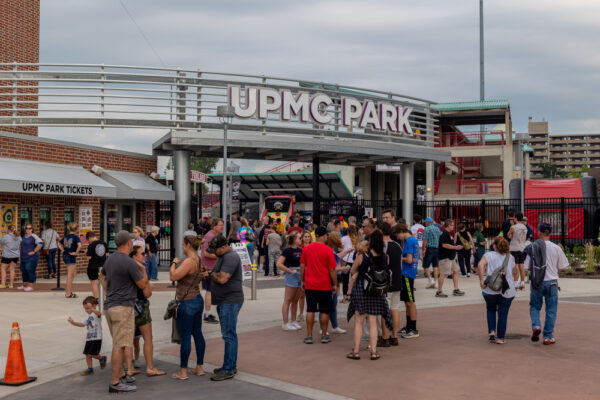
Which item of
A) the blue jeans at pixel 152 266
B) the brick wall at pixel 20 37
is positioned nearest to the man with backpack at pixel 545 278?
the blue jeans at pixel 152 266

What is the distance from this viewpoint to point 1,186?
51.9 ft

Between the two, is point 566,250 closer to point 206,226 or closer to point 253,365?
point 206,226

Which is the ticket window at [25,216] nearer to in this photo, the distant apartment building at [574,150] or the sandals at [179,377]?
the sandals at [179,377]

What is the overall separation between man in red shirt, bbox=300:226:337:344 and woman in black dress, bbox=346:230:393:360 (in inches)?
34.0

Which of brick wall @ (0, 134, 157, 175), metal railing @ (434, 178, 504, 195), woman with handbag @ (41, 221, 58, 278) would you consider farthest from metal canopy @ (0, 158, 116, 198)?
metal railing @ (434, 178, 504, 195)

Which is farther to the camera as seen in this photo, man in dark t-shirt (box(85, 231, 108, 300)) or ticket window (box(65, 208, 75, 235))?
ticket window (box(65, 208, 75, 235))

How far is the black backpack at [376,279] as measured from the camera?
868 centimetres

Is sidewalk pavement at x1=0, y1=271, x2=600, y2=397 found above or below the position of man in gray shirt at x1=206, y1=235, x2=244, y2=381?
below

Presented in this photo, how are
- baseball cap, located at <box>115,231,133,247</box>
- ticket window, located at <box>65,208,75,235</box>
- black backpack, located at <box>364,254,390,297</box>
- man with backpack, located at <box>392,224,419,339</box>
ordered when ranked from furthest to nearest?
ticket window, located at <box>65,208,75,235</box>
man with backpack, located at <box>392,224,419,339</box>
black backpack, located at <box>364,254,390,297</box>
baseball cap, located at <box>115,231,133,247</box>

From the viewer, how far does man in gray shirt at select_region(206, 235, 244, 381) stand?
303 inches

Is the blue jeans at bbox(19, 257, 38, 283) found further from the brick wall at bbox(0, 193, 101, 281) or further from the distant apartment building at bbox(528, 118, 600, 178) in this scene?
the distant apartment building at bbox(528, 118, 600, 178)

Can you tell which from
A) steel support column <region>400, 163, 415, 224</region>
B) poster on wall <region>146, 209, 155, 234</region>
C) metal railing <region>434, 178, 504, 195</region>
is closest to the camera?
poster on wall <region>146, 209, 155, 234</region>

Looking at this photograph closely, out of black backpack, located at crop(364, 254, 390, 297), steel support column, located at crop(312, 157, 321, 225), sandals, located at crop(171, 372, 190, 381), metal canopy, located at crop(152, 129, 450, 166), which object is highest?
metal canopy, located at crop(152, 129, 450, 166)

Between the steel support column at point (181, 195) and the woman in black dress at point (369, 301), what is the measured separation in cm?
1385
